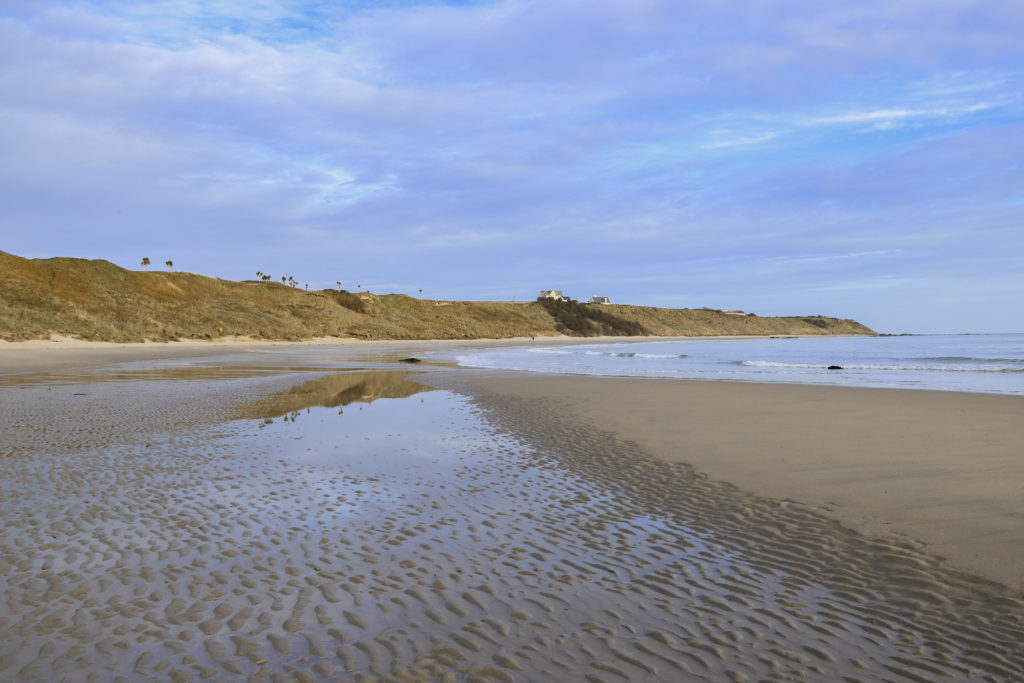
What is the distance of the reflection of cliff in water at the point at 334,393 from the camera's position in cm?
1521

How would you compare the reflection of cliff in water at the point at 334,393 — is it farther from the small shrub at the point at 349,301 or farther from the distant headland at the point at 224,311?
the small shrub at the point at 349,301

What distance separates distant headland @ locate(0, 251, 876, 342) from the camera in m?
52.0

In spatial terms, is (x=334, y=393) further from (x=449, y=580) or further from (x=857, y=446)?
(x=449, y=580)

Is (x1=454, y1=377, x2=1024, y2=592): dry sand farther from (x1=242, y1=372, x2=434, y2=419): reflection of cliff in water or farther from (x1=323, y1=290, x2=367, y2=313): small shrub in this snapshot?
(x1=323, y1=290, x2=367, y2=313): small shrub

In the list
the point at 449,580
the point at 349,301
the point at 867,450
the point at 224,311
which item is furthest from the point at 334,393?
the point at 349,301

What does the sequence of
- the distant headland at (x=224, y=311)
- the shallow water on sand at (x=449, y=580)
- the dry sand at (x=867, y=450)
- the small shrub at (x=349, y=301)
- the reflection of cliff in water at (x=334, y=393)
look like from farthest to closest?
1. the small shrub at (x=349, y=301)
2. the distant headland at (x=224, y=311)
3. the reflection of cliff in water at (x=334, y=393)
4. the dry sand at (x=867, y=450)
5. the shallow water on sand at (x=449, y=580)

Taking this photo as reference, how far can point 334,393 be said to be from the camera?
1928 cm

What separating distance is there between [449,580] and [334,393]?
1531cm

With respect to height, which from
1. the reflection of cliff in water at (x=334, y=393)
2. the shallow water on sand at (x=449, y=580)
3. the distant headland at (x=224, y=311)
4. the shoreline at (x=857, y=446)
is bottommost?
the shallow water on sand at (x=449, y=580)

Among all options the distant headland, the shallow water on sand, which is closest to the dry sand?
the shallow water on sand

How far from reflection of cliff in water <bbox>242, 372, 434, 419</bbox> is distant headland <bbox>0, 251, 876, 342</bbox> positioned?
33226 millimetres

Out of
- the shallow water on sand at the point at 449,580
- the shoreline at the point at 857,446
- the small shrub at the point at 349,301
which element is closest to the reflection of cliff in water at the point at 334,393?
the shoreline at the point at 857,446

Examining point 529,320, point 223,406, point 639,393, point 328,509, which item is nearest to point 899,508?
point 328,509

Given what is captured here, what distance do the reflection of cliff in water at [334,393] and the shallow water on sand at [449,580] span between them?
577 centimetres
